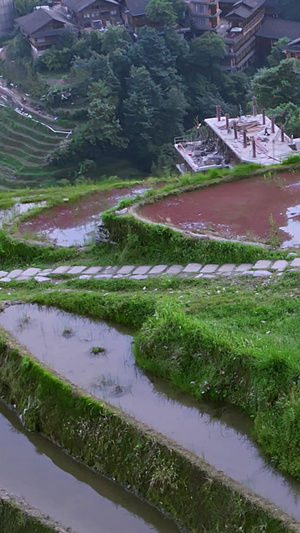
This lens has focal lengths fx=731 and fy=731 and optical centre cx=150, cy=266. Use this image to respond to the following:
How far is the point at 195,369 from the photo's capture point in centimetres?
706

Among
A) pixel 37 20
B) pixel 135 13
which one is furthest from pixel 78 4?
pixel 135 13

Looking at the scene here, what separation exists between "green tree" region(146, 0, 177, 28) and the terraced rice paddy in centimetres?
793

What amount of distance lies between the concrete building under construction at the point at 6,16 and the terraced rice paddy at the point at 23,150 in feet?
33.1

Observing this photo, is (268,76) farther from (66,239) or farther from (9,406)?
(9,406)

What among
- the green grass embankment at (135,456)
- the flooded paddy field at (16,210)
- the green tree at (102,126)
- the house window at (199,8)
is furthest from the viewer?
the house window at (199,8)

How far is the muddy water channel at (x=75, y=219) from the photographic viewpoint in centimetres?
1154

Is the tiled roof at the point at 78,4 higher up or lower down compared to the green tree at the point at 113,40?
higher up

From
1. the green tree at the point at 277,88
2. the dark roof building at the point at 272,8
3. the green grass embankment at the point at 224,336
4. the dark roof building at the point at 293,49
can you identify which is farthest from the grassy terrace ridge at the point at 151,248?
the dark roof building at the point at 272,8

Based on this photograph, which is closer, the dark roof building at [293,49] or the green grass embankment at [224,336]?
the green grass embankment at [224,336]

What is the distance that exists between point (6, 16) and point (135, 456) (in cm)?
3995

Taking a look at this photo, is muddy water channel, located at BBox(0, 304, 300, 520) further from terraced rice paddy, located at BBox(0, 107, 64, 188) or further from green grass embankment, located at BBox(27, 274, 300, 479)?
terraced rice paddy, located at BBox(0, 107, 64, 188)

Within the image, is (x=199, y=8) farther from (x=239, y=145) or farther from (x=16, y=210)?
(x=16, y=210)

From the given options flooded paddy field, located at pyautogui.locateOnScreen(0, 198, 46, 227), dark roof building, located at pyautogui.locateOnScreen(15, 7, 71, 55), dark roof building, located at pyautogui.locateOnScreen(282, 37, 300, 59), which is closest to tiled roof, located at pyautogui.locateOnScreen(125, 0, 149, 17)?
dark roof building, located at pyautogui.locateOnScreen(15, 7, 71, 55)

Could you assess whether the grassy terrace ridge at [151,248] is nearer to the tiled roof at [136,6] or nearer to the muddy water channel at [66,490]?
the muddy water channel at [66,490]
